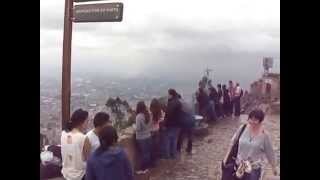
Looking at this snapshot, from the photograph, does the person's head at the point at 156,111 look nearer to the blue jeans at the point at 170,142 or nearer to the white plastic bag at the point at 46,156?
the blue jeans at the point at 170,142

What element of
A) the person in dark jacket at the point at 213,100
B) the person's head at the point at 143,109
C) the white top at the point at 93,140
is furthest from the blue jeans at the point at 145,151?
the person in dark jacket at the point at 213,100

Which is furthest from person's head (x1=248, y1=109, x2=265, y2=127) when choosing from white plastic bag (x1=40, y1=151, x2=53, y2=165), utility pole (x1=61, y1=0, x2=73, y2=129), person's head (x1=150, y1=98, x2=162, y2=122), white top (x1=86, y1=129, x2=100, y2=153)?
white plastic bag (x1=40, y1=151, x2=53, y2=165)

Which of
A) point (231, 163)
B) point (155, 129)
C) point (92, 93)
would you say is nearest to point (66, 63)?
point (92, 93)

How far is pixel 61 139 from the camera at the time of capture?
235 cm

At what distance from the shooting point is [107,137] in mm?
2260

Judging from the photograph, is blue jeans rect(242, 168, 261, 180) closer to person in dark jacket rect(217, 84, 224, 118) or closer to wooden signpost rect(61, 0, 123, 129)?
person in dark jacket rect(217, 84, 224, 118)

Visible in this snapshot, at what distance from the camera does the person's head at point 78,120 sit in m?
2.31

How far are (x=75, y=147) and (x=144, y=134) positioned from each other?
0.38 meters

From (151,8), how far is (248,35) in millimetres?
492
